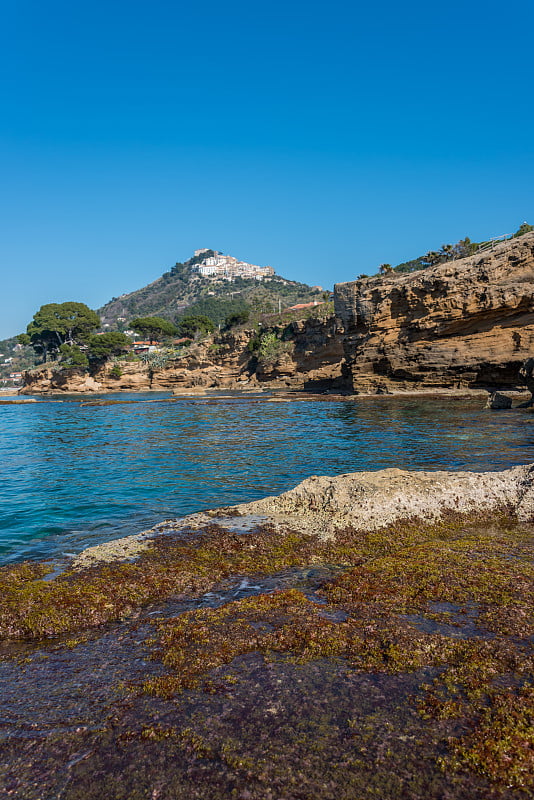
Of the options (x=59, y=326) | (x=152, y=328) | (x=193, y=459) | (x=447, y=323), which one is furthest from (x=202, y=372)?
(x=193, y=459)

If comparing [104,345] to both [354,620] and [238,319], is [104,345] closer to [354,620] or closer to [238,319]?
[238,319]

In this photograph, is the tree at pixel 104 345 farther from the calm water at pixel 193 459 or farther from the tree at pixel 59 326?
the calm water at pixel 193 459

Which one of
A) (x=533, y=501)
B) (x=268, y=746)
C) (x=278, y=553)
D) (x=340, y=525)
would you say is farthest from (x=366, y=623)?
(x=533, y=501)

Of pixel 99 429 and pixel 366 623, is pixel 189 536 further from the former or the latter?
pixel 99 429

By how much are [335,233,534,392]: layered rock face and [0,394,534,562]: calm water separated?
8.43 meters

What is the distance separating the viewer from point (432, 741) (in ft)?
9.69

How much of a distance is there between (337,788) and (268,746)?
0.55 metres

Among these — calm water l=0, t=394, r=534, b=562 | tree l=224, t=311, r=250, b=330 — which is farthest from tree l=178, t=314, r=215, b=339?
calm water l=0, t=394, r=534, b=562

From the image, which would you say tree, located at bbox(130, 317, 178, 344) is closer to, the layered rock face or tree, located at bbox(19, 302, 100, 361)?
tree, located at bbox(19, 302, 100, 361)

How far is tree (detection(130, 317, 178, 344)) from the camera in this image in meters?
116

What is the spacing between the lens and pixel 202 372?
286ft

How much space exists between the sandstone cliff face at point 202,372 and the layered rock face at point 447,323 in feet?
86.6

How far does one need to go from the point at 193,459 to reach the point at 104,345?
89.9m

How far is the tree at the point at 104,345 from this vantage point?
9688 cm
